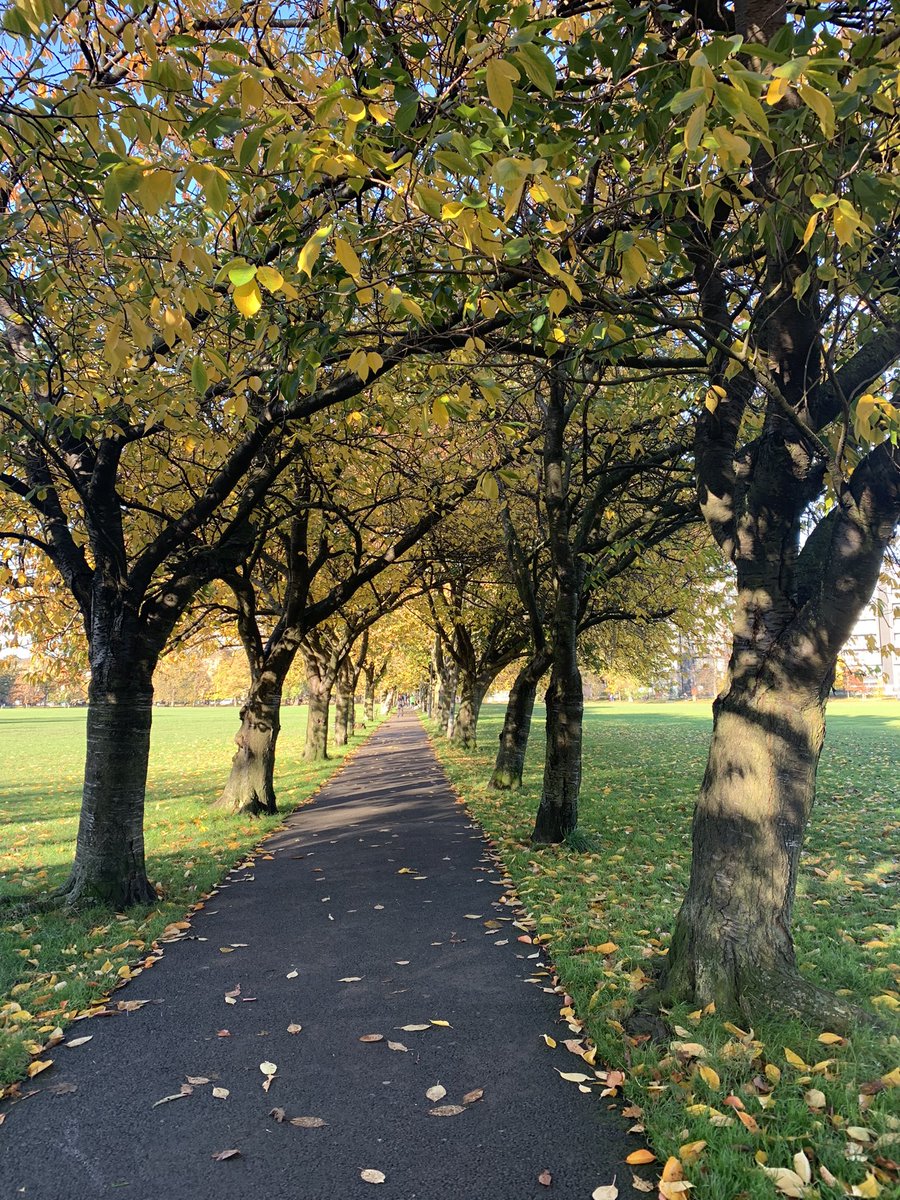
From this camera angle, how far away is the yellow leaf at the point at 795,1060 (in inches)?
130

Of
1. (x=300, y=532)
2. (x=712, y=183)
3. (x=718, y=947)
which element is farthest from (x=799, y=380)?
(x=300, y=532)

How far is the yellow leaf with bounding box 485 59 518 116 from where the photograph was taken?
202 cm

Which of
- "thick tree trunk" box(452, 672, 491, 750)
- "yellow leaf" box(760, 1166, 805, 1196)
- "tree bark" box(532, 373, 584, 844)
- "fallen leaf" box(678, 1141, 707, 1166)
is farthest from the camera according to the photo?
"thick tree trunk" box(452, 672, 491, 750)

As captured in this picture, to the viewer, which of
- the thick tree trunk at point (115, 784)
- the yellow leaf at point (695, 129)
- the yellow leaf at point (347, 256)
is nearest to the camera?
the yellow leaf at point (695, 129)

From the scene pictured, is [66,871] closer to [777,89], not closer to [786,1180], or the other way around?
[786,1180]

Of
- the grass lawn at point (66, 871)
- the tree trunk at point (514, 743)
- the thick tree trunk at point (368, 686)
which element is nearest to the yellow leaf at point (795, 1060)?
the grass lawn at point (66, 871)

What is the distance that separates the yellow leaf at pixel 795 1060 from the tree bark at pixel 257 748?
9.25m

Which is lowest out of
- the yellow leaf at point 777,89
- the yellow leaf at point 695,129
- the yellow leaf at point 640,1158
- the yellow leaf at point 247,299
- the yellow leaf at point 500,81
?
the yellow leaf at point 640,1158

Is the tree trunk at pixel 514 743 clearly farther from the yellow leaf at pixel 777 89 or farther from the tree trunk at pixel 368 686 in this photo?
the tree trunk at pixel 368 686

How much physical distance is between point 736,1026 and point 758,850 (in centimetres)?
90

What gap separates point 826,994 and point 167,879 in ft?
20.6

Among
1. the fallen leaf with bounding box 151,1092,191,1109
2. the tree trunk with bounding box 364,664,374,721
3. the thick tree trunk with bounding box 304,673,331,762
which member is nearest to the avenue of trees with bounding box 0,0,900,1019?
the fallen leaf with bounding box 151,1092,191,1109

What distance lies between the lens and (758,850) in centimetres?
399

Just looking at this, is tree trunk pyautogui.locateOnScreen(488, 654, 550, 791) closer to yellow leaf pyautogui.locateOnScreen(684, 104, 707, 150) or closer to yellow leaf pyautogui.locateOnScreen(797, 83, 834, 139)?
yellow leaf pyautogui.locateOnScreen(797, 83, 834, 139)
